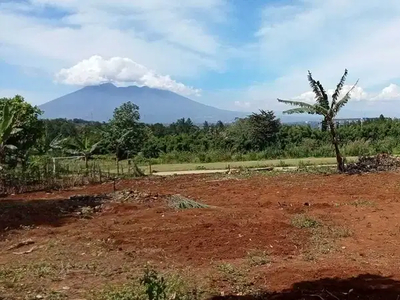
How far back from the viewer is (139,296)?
5.30 meters

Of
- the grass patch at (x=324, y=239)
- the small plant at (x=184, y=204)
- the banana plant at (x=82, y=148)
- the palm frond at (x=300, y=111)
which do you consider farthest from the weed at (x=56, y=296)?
the banana plant at (x=82, y=148)

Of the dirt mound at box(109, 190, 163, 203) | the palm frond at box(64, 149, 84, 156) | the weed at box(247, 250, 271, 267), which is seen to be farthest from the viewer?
the palm frond at box(64, 149, 84, 156)

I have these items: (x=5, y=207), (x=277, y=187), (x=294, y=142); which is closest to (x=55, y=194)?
(x=5, y=207)

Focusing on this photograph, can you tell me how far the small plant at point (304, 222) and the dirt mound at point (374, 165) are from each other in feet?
35.7

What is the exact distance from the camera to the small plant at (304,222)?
9.26 m

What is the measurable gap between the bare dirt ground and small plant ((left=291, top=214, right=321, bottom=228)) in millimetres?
21

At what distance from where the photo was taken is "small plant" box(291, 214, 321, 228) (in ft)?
30.4

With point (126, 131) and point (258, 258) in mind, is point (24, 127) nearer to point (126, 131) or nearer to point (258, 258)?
point (126, 131)

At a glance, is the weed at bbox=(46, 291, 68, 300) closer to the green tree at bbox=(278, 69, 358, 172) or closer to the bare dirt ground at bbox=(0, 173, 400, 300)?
the bare dirt ground at bbox=(0, 173, 400, 300)

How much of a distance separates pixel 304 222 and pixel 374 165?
44.0 ft

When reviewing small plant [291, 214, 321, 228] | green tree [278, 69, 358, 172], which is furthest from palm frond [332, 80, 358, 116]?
small plant [291, 214, 321, 228]

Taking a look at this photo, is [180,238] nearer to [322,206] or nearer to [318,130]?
[322,206]

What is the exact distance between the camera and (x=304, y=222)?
371 inches

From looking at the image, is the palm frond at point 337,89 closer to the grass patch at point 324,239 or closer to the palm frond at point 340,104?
the palm frond at point 340,104
